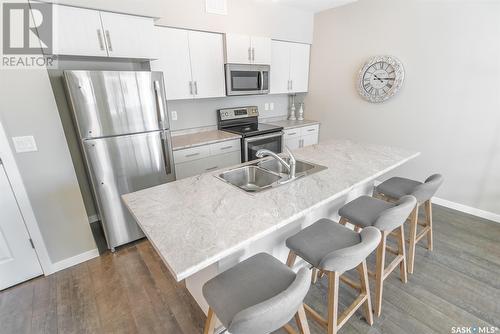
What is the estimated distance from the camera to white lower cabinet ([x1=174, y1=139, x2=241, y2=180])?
277cm

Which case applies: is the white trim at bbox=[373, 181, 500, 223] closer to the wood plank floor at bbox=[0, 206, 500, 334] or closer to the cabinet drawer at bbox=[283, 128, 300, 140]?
the wood plank floor at bbox=[0, 206, 500, 334]

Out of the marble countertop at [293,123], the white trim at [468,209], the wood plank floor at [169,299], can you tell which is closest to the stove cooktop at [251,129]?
the marble countertop at [293,123]

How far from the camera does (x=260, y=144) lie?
11.0ft

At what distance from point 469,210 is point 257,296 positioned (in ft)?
10.4

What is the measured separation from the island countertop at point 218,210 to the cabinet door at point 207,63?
64.8 inches

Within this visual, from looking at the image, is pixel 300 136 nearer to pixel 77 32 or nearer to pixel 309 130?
pixel 309 130

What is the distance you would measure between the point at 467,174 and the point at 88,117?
4.01m

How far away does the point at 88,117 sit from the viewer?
6.53 ft

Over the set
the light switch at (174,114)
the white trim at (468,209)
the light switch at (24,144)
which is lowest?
the white trim at (468,209)

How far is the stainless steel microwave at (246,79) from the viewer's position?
3.16 meters

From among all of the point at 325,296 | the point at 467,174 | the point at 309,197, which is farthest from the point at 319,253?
the point at 467,174

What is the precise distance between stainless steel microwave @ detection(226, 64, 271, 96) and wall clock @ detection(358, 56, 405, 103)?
4.43ft

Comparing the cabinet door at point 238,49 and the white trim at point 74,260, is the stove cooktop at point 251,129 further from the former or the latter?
the white trim at point 74,260

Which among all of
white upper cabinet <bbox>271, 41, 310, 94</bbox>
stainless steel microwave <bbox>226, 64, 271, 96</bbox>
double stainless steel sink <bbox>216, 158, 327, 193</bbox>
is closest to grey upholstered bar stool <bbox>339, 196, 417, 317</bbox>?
double stainless steel sink <bbox>216, 158, 327, 193</bbox>
